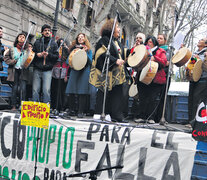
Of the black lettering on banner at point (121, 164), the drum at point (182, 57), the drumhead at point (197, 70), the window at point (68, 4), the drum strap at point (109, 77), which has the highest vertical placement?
the window at point (68, 4)

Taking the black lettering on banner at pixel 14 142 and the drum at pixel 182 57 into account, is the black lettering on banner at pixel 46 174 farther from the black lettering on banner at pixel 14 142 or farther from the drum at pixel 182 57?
the drum at pixel 182 57

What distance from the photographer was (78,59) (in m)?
5.48

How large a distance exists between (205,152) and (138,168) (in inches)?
35.3

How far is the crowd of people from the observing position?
16.8ft

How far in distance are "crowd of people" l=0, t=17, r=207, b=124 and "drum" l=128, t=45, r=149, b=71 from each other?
116 mm

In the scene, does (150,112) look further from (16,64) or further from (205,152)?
(16,64)

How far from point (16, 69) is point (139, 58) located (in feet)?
8.74

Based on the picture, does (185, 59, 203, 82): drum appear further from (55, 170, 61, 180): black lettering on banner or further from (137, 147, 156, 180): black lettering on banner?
(55, 170, 61, 180): black lettering on banner

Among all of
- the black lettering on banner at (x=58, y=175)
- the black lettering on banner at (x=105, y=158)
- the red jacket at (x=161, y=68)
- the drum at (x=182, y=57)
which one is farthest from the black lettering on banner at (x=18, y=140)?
the drum at (x=182, y=57)

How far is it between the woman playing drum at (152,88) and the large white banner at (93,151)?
1.37 meters

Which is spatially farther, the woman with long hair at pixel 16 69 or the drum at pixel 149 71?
the woman with long hair at pixel 16 69

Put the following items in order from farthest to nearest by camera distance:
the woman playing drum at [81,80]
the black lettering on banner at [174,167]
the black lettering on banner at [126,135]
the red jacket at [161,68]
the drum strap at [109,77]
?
the woman playing drum at [81,80], the red jacket at [161,68], the drum strap at [109,77], the black lettering on banner at [126,135], the black lettering on banner at [174,167]

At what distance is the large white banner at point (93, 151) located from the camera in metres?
3.75

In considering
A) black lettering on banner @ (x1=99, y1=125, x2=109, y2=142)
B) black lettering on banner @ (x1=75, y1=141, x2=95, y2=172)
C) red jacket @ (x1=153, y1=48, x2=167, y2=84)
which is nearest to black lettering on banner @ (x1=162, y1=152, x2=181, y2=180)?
black lettering on banner @ (x1=99, y1=125, x2=109, y2=142)
